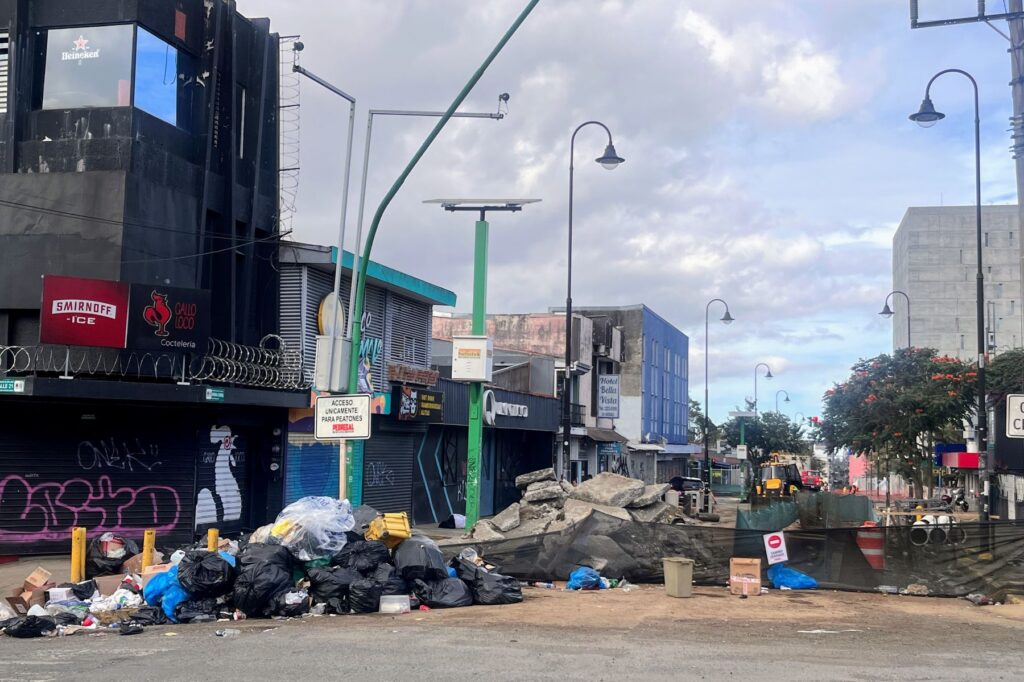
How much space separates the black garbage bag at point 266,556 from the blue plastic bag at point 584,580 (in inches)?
195

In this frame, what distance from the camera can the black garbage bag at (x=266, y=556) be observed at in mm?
14281

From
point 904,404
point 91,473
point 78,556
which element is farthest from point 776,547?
point 904,404

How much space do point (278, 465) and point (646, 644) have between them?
1377 cm

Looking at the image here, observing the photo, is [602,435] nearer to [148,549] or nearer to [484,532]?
[484,532]

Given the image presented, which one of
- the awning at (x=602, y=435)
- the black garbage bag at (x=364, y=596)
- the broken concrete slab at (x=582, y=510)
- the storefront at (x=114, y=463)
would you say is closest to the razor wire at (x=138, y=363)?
the storefront at (x=114, y=463)

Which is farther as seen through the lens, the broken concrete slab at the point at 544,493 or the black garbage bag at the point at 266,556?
the broken concrete slab at the point at 544,493

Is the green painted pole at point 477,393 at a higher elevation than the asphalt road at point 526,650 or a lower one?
higher

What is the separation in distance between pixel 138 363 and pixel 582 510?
985cm

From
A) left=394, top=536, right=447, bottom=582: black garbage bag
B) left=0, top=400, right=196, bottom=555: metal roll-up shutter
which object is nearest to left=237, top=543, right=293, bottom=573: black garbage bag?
left=394, top=536, right=447, bottom=582: black garbage bag

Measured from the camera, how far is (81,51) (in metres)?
20.6

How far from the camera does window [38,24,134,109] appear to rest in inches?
807

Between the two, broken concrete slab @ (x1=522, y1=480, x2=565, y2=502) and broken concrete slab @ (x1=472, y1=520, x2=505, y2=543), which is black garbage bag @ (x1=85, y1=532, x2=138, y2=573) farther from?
broken concrete slab @ (x1=522, y1=480, x2=565, y2=502)

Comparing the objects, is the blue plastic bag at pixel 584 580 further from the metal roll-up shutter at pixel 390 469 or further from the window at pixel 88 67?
the window at pixel 88 67

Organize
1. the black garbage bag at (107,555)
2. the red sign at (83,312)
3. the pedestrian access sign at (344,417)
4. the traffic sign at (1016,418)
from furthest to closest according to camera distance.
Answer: the black garbage bag at (107,555), the red sign at (83,312), the pedestrian access sign at (344,417), the traffic sign at (1016,418)
